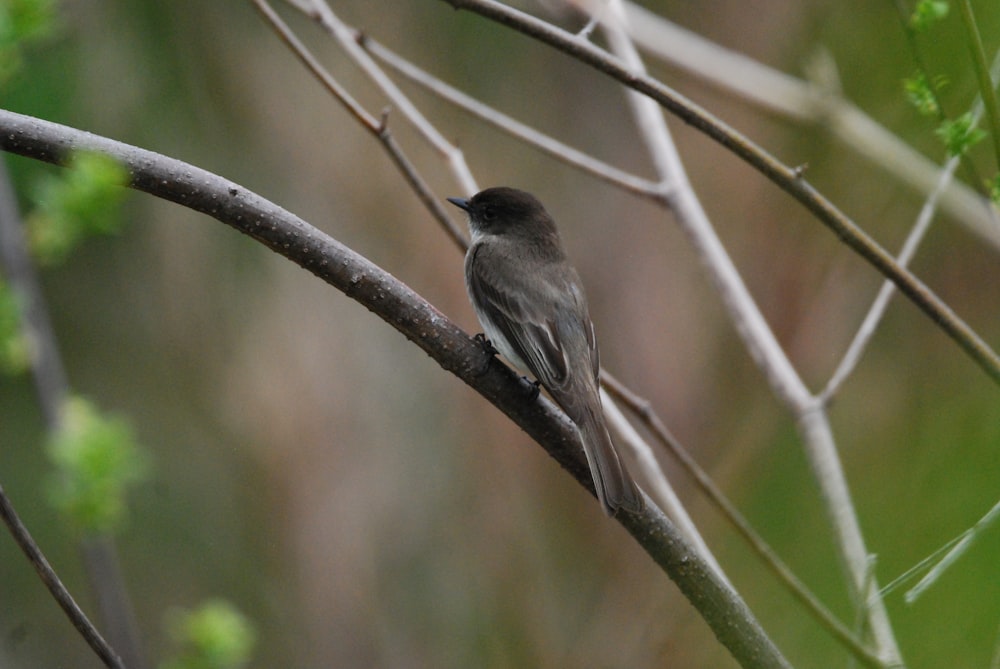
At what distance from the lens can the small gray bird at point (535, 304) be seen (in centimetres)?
280

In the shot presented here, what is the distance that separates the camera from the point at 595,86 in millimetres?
6078

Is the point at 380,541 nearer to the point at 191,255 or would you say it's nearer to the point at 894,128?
the point at 191,255

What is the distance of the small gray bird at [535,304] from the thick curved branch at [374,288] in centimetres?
34

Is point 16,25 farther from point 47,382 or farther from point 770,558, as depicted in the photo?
point 770,558

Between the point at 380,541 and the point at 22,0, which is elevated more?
the point at 22,0

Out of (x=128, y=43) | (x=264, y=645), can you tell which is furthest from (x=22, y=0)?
(x=264, y=645)

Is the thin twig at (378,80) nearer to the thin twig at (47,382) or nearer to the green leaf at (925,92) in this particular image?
the thin twig at (47,382)

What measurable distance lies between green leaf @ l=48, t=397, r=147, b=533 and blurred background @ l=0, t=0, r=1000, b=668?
3611mm

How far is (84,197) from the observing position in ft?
6.03

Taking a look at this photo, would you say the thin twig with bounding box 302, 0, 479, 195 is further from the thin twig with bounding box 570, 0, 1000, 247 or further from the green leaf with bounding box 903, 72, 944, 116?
the green leaf with bounding box 903, 72, 944, 116

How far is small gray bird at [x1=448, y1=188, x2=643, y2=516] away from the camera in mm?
2803

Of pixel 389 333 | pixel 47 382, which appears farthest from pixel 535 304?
pixel 389 333

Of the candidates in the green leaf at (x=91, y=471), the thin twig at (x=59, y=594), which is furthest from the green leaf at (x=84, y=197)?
the thin twig at (x=59, y=594)

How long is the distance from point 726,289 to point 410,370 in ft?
10.3
